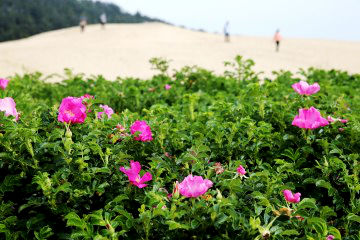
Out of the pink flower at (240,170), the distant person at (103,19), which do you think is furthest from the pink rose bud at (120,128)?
the distant person at (103,19)

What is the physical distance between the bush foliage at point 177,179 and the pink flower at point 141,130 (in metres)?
0.05

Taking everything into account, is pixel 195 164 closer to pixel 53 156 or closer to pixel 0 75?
pixel 53 156

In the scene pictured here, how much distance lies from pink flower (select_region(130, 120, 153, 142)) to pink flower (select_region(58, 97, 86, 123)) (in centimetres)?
25

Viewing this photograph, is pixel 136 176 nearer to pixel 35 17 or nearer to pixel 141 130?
pixel 141 130

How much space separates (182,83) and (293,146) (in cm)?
264

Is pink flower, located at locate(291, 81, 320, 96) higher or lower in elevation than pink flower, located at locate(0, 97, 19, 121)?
higher

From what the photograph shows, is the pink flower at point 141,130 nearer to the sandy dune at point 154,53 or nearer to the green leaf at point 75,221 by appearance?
the green leaf at point 75,221

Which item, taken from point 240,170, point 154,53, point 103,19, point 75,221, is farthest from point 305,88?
point 103,19

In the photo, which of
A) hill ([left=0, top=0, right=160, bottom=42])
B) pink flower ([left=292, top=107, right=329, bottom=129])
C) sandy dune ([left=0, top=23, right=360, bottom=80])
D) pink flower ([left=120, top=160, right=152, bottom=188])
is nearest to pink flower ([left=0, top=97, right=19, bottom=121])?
pink flower ([left=120, top=160, right=152, bottom=188])

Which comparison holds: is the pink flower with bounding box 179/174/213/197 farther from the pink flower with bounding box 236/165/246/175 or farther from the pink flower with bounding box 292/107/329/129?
the pink flower with bounding box 292/107/329/129

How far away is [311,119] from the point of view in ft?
6.50

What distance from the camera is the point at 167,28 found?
1980 centimetres

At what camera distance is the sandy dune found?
462 inches

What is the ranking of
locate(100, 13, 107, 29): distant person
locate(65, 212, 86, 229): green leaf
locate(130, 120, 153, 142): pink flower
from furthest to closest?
locate(100, 13, 107, 29): distant person, locate(130, 120, 153, 142): pink flower, locate(65, 212, 86, 229): green leaf
